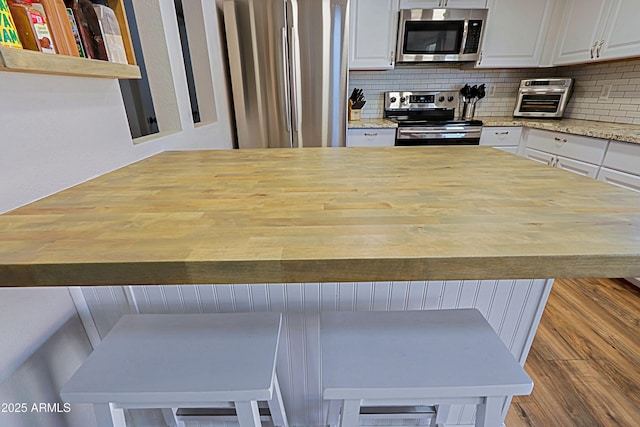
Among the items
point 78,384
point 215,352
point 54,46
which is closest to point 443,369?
point 215,352

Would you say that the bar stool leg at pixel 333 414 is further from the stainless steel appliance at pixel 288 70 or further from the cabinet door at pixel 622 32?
the cabinet door at pixel 622 32

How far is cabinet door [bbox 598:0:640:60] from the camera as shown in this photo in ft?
7.07

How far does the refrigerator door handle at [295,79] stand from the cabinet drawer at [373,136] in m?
0.63

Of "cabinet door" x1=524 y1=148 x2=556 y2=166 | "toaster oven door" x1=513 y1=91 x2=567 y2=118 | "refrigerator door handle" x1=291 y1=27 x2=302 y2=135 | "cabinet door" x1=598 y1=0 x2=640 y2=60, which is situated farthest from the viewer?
"toaster oven door" x1=513 y1=91 x2=567 y2=118

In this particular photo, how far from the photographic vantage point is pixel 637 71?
239 cm

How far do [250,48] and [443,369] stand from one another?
2446 millimetres

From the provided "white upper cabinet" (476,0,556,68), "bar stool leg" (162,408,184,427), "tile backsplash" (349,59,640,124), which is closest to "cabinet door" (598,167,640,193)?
"tile backsplash" (349,59,640,124)

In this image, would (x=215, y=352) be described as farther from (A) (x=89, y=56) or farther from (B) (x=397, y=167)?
(A) (x=89, y=56)

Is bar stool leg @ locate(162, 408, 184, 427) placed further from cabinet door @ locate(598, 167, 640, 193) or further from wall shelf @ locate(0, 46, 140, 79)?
cabinet door @ locate(598, 167, 640, 193)

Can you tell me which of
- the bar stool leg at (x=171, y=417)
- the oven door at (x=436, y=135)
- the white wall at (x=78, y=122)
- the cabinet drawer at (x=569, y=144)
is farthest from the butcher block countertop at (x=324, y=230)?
the oven door at (x=436, y=135)

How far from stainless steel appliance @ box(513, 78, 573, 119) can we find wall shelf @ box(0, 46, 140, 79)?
11.2ft

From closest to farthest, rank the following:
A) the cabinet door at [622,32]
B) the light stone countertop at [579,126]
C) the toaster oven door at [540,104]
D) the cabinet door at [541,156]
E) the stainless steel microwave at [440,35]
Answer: the light stone countertop at [579,126] → the cabinet door at [622,32] → the cabinet door at [541,156] → the stainless steel microwave at [440,35] → the toaster oven door at [540,104]

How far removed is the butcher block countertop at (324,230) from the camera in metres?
0.46

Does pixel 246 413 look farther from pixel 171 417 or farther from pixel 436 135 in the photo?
pixel 436 135
